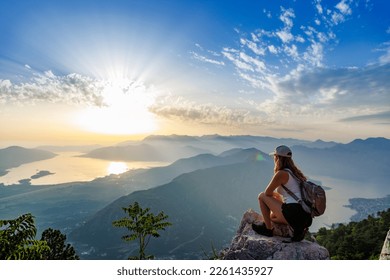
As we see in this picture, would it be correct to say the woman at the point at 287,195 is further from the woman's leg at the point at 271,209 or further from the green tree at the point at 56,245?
the green tree at the point at 56,245

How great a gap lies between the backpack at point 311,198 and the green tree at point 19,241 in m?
4.81

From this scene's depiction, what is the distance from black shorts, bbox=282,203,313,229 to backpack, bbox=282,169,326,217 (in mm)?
85

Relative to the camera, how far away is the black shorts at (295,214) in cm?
516

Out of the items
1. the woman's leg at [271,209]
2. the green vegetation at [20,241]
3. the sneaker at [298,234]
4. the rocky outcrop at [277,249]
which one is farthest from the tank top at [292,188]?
the green vegetation at [20,241]

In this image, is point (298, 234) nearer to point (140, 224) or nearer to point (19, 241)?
point (19, 241)

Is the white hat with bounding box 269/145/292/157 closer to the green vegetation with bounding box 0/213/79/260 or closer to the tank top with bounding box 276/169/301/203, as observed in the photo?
the tank top with bounding box 276/169/301/203

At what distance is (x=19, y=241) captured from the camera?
5.27 m

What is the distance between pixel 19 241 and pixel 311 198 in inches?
217

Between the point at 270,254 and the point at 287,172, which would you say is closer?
the point at 287,172

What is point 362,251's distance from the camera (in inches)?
1510

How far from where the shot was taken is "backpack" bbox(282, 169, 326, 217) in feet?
16.9
